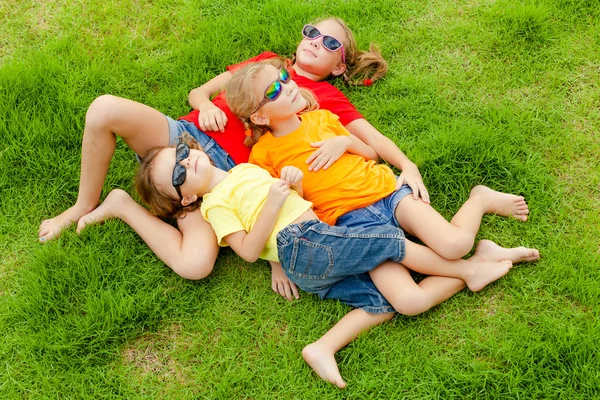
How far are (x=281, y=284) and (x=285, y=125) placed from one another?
950 mm

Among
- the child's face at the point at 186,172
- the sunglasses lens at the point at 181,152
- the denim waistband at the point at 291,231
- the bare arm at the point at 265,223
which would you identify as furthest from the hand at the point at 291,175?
the sunglasses lens at the point at 181,152

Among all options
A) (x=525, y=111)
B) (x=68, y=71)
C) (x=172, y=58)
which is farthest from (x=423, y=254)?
(x=68, y=71)

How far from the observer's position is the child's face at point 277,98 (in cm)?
309

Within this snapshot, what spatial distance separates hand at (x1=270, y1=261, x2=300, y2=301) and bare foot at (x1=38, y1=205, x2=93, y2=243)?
128 cm

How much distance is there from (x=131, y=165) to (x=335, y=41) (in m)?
1.64

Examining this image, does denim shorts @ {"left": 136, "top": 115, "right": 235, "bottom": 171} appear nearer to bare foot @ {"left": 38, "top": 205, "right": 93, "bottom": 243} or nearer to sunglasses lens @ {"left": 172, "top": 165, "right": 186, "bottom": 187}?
sunglasses lens @ {"left": 172, "top": 165, "right": 186, "bottom": 187}

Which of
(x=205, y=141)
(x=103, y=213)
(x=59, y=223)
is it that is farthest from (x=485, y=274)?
(x=59, y=223)

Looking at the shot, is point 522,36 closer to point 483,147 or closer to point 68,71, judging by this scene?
point 483,147

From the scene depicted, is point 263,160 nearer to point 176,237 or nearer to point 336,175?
point 336,175

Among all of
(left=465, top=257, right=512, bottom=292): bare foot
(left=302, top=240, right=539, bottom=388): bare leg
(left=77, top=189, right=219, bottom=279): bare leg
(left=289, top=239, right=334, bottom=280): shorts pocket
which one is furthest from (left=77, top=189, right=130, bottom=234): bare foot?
(left=465, top=257, right=512, bottom=292): bare foot

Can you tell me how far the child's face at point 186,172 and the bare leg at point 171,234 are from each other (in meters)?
0.19

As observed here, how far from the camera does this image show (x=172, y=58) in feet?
13.8

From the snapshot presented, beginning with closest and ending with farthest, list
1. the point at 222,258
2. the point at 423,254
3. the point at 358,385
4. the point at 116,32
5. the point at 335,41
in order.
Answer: the point at 358,385 → the point at 423,254 → the point at 222,258 → the point at 335,41 → the point at 116,32

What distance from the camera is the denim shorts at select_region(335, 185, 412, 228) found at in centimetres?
308
